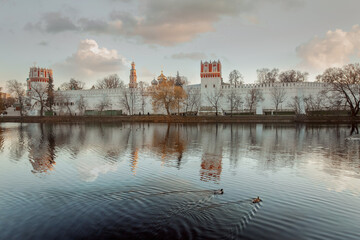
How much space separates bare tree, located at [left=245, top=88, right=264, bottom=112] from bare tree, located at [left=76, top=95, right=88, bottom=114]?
36.9 m

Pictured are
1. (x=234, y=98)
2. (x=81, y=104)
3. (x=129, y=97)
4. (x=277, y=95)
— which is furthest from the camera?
(x=81, y=104)

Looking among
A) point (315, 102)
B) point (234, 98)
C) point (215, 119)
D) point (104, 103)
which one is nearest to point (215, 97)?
point (234, 98)

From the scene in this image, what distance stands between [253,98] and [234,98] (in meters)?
3.66

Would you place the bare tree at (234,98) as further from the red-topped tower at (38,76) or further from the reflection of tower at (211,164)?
the red-topped tower at (38,76)

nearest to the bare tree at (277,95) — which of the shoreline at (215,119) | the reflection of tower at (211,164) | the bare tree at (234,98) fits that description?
the bare tree at (234,98)

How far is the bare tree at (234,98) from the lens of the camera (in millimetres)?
52969

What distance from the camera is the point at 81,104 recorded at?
63031 mm

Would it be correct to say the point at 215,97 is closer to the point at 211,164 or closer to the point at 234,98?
the point at 234,98

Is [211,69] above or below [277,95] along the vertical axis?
above

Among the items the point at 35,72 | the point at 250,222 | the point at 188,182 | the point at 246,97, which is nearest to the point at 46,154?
the point at 188,182

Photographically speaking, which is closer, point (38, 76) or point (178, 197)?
point (178, 197)

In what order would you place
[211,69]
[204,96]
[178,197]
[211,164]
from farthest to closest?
1. [204,96]
2. [211,69]
3. [211,164]
4. [178,197]

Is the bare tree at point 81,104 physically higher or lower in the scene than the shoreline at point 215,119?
higher

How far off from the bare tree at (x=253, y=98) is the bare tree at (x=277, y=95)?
7.12ft
